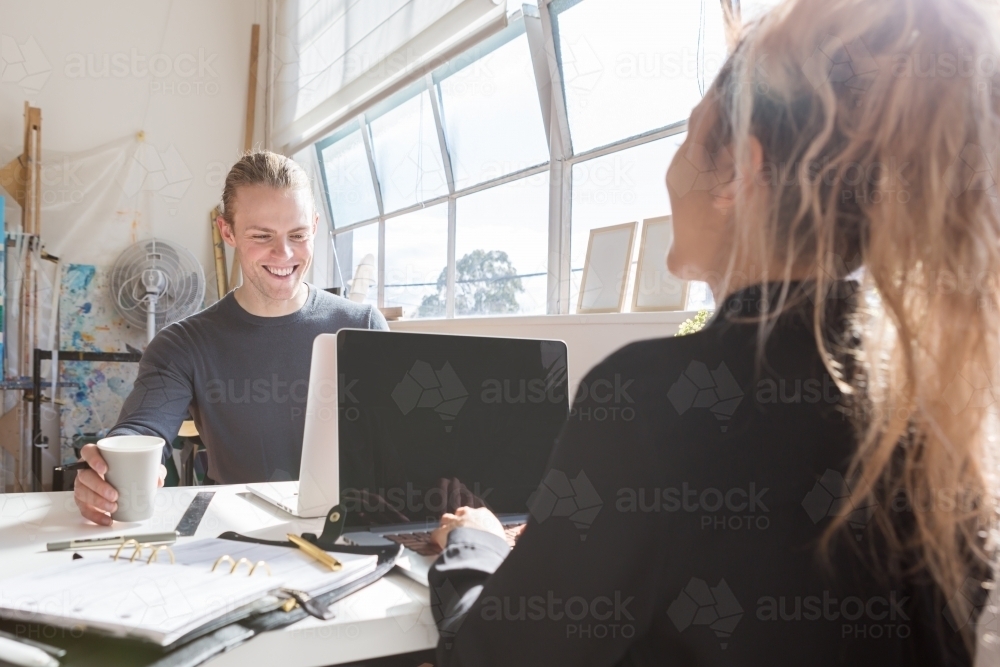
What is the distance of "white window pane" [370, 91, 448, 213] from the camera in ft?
13.1

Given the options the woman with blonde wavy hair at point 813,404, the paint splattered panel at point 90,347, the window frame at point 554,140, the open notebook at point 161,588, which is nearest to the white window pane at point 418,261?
the window frame at point 554,140

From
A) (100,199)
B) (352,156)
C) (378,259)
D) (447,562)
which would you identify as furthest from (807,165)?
(100,199)

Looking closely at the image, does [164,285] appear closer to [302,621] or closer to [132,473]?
[132,473]

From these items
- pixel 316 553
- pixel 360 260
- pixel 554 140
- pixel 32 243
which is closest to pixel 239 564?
pixel 316 553

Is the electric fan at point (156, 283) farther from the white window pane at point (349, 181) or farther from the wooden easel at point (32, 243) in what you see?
the white window pane at point (349, 181)

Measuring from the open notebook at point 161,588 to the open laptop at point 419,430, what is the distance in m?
0.18

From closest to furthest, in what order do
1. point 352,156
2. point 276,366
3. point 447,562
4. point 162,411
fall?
point 447,562 → point 162,411 → point 276,366 → point 352,156

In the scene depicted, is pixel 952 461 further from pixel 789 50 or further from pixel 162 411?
pixel 162 411

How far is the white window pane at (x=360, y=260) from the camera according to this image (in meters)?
4.02

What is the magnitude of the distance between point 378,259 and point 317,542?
149 inches

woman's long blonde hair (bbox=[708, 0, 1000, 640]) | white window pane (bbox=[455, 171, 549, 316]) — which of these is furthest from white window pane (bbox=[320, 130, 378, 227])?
woman's long blonde hair (bbox=[708, 0, 1000, 640])

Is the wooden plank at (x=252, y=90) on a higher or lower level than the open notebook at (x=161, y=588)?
higher

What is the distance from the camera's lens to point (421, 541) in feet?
3.37

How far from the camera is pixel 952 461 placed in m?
0.66
